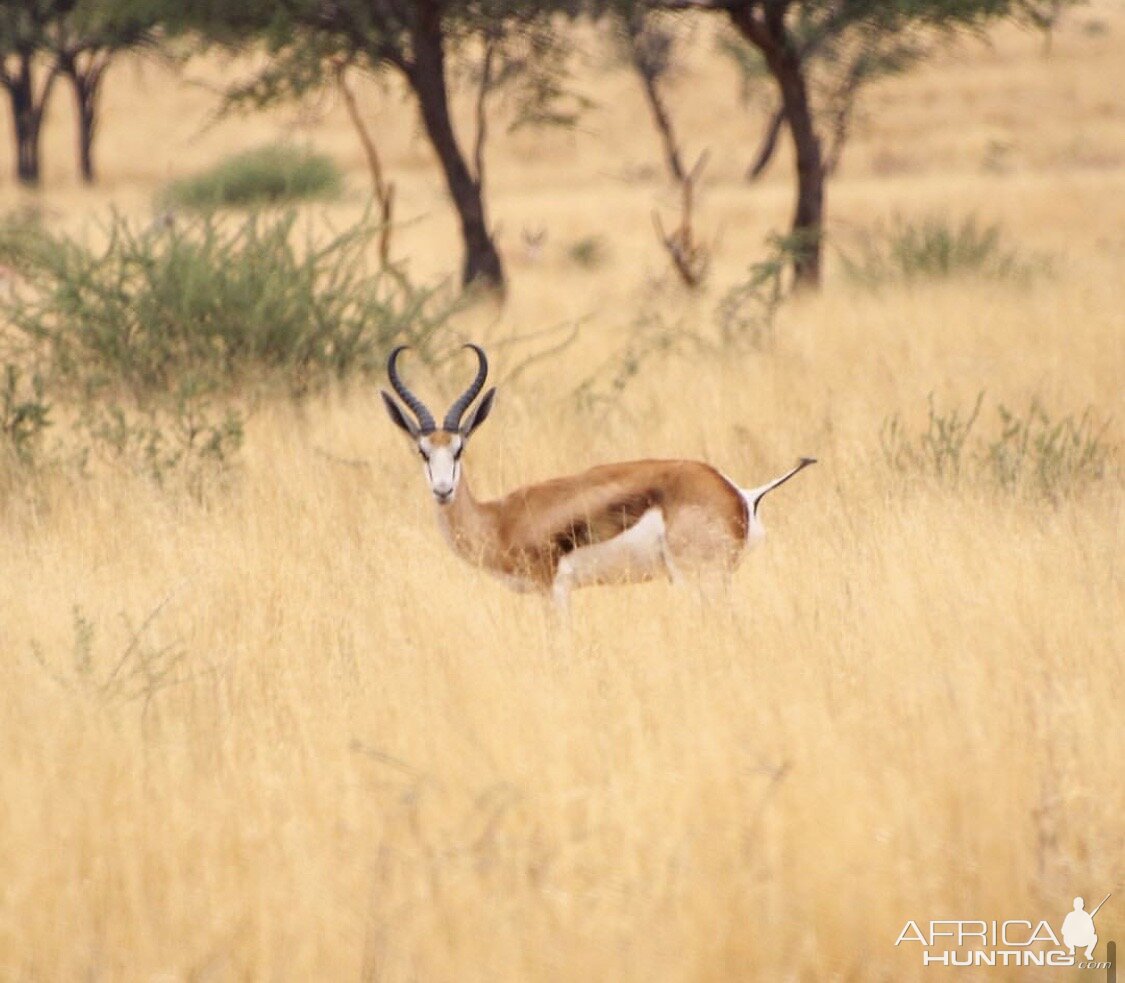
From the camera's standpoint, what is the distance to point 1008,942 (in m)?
3.19

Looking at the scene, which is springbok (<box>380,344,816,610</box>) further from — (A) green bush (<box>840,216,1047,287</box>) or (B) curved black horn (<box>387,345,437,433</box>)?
(A) green bush (<box>840,216,1047,287</box>)

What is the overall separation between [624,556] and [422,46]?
32.8 ft

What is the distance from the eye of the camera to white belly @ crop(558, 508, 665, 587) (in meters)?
5.31

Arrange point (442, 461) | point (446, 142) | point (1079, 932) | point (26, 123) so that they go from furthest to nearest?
point (26, 123) < point (446, 142) < point (442, 461) < point (1079, 932)

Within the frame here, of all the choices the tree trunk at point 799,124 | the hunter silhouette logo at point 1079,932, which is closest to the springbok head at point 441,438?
the hunter silhouette logo at point 1079,932

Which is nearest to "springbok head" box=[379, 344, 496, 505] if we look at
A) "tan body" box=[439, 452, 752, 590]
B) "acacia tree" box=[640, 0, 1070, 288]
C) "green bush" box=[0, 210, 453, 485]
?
"tan body" box=[439, 452, 752, 590]

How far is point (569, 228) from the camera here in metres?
24.9

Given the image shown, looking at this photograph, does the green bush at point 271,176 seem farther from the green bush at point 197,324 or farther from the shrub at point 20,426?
the shrub at point 20,426

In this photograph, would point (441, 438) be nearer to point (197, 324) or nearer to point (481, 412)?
point (481, 412)

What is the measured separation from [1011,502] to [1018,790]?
109 inches

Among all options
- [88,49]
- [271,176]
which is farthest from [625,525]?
[88,49]

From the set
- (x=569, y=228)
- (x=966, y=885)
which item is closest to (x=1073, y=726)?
(x=966, y=885)

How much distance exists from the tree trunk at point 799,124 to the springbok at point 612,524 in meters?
9.16

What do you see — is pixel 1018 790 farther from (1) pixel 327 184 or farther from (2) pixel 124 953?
(1) pixel 327 184
